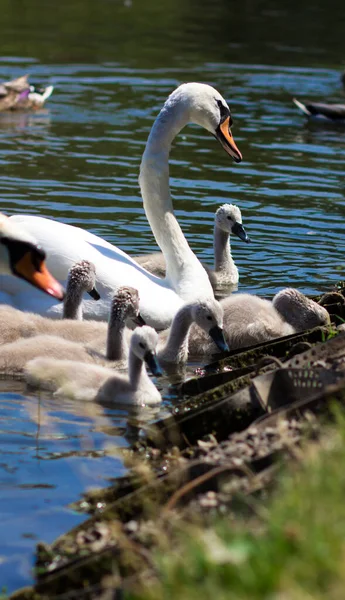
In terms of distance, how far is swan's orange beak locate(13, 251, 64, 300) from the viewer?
7097 millimetres

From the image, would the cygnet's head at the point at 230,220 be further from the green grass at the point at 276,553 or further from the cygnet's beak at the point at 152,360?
the green grass at the point at 276,553

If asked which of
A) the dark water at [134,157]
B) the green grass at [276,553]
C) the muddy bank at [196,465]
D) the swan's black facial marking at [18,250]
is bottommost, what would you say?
the dark water at [134,157]

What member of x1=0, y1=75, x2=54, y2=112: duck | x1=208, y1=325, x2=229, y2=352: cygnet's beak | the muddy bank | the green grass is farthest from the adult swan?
x1=0, y1=75, x2=54, y2=112: duck

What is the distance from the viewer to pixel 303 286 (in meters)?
10.8

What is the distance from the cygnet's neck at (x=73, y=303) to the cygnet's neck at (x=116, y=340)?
1.97ft

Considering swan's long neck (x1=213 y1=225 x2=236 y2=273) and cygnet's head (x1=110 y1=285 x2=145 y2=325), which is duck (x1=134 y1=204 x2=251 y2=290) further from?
cygnet's head (x1=110 y1=285 x2=145 y2=325)

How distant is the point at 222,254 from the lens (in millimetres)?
11188

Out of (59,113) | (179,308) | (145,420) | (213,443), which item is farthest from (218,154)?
(213,443)

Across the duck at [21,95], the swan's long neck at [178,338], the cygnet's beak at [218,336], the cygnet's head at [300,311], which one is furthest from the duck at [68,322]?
the duck at [21,95]

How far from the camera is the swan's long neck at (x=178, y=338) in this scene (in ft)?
27.6

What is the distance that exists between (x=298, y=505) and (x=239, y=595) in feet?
1.40

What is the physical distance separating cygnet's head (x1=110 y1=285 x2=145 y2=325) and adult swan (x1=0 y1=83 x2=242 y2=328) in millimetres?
492

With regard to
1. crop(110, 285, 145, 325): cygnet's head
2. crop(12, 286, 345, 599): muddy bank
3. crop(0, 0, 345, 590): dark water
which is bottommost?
crop(0, 0, 345, 590): dark water

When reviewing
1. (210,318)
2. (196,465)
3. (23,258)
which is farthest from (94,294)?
(196,465)
